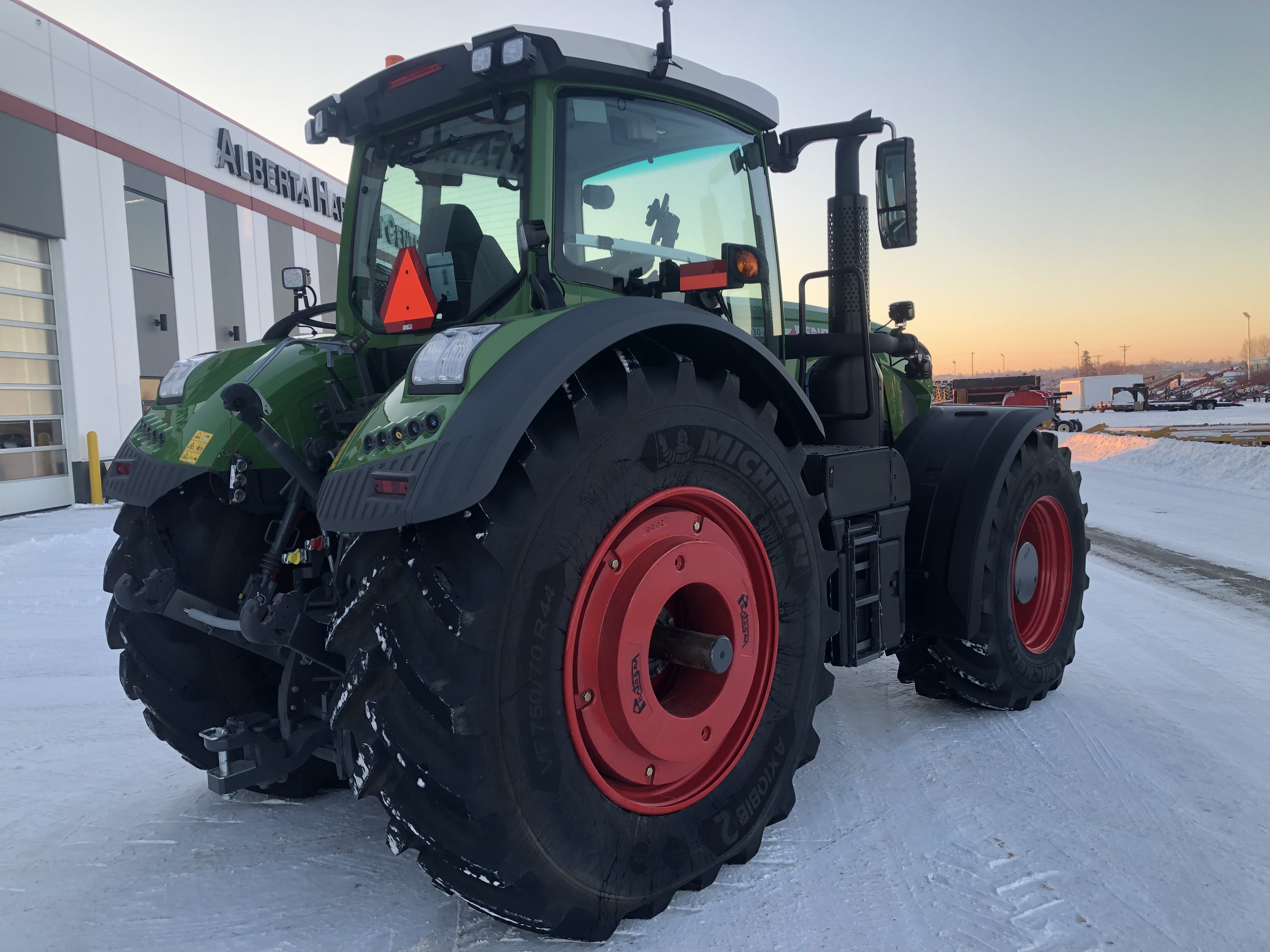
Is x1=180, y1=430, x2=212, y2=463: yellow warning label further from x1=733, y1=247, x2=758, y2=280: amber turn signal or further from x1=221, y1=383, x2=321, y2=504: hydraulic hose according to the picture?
x1=733, y1=247, x2=758, y2=280: amber turn signal

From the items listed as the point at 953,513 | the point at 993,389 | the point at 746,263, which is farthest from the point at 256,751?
the point at 993,389

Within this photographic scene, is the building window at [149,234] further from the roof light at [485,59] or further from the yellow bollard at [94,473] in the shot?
the roof light at [485,59]

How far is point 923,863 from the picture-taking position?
246 cm

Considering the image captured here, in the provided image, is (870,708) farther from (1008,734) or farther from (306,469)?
(306,469)

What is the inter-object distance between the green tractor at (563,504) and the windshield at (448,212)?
13 mm

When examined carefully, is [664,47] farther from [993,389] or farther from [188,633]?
[993,389]

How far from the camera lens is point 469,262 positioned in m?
2.77

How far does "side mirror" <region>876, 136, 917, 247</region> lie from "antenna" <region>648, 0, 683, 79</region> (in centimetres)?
106

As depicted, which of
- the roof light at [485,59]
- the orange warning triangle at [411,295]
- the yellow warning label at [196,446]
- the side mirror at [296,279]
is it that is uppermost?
the roof light at [485,59]

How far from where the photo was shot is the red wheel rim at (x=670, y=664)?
213 cm

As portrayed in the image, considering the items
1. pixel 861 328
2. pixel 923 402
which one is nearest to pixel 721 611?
pixel 861 328

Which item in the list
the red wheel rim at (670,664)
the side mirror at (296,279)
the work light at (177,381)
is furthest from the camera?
the side mirror at (296,279)

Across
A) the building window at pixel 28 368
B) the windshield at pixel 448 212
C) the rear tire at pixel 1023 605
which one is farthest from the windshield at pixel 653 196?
the building window at pixel 28 368

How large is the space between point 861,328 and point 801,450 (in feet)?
3.37
